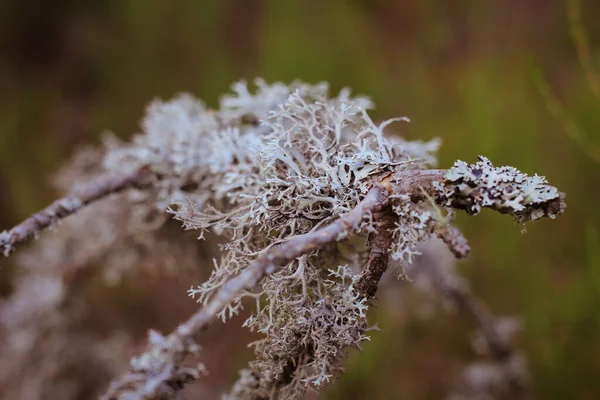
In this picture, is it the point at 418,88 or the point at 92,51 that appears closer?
the point at 418,88

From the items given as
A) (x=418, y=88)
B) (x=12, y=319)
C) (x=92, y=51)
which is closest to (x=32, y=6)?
(x=92, y=51)

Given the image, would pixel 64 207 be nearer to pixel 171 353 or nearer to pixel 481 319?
pixel 171 353

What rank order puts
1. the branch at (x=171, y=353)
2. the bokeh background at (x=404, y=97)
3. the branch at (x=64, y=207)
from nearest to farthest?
the branch at (x=171, y=353) < the branch at (x=64, y=207) < the bokeh background at (x=404, y=97)

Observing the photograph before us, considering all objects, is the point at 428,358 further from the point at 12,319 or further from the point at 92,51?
the point at 92,51

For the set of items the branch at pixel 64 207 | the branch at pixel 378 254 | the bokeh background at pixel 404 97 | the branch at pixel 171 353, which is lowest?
the branch at pixel 171 353

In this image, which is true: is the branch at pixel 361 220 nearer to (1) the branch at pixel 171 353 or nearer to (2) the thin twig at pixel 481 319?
(1) the branch at pixel 171 353

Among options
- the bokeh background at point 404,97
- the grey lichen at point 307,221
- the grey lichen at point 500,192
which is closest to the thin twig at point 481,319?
the bokeh background at point 404,97

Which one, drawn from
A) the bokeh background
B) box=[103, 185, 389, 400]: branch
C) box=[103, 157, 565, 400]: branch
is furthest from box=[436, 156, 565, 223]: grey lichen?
the bokeh background
